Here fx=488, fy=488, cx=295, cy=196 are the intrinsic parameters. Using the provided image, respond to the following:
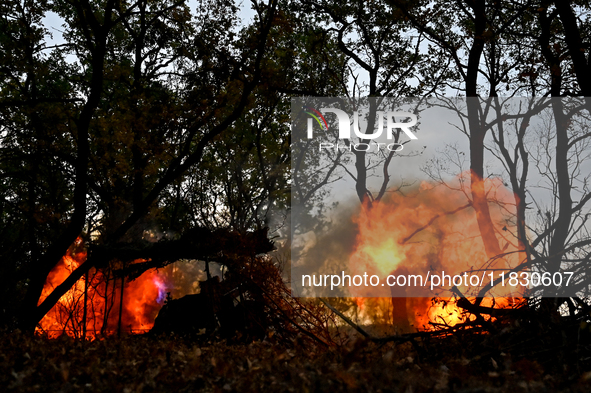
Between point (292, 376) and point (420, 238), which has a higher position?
point (420, 238)

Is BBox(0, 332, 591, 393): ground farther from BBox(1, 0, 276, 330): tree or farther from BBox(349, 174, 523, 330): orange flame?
BBox(349, 174, 523, 330): orange flame

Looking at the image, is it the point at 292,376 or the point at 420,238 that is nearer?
the point at 292,376

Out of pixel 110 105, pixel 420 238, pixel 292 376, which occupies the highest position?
pixel 110 105

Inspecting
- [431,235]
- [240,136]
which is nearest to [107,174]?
[240,136]

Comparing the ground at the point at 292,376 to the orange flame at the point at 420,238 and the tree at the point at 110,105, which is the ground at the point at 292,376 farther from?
the orange flame at the point at 420,238

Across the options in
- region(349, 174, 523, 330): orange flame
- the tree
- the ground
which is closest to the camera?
the ground

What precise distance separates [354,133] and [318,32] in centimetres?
599

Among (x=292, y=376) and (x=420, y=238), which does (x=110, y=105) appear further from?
(x=292, y=376)

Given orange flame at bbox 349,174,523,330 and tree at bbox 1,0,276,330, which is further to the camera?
orange flame at bbox 349,174,523,330

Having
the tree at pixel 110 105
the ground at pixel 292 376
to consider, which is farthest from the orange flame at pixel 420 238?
the ground at pixel 292 376

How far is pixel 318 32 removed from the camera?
22156 millimetres

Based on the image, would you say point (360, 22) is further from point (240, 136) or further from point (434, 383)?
point (434, 383)

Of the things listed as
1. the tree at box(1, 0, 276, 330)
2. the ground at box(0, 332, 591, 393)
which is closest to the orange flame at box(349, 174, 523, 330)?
the tree at box(1, 0, 276, 330)

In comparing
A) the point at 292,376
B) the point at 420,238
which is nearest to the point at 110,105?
the point at 420,238
